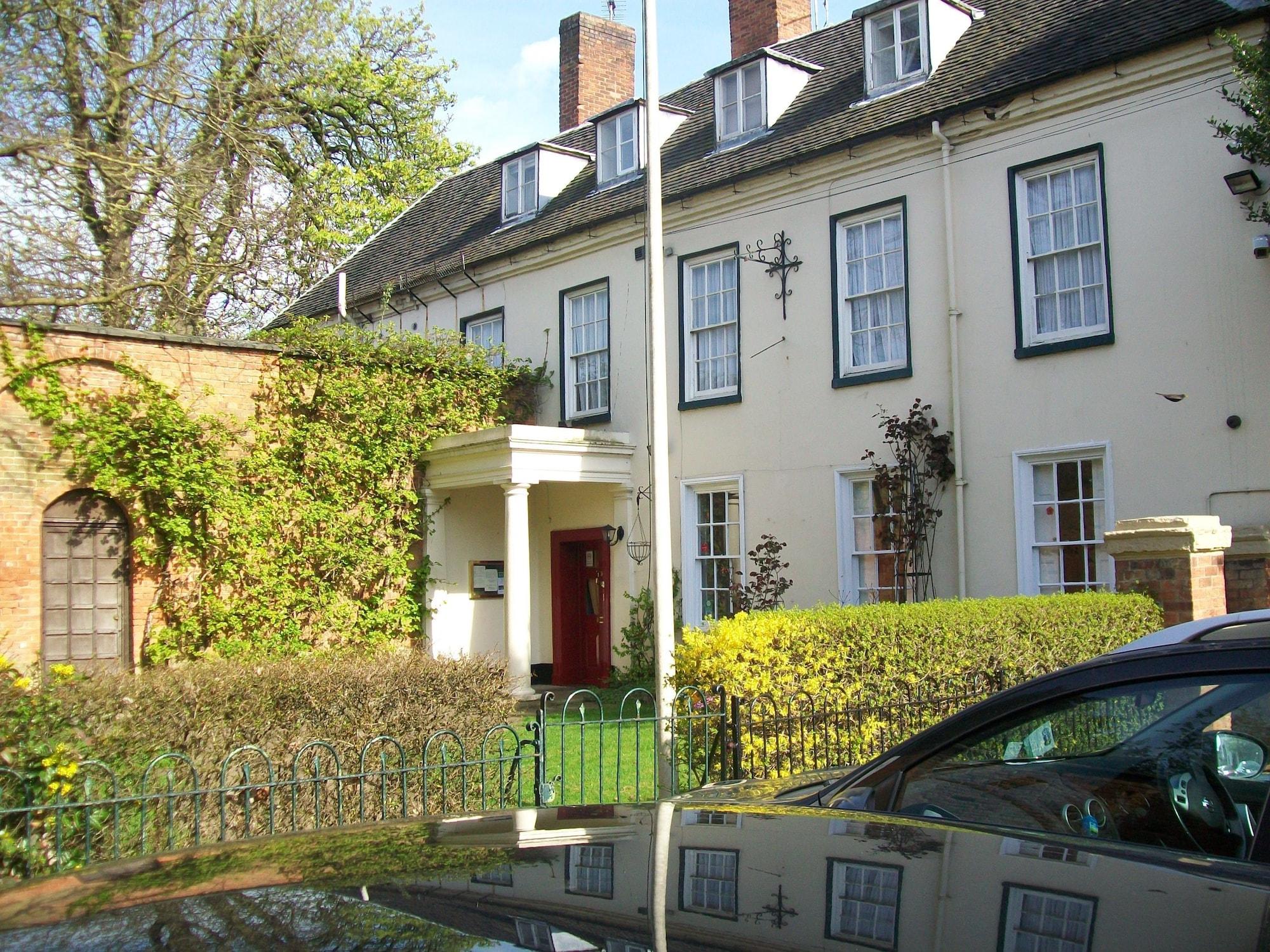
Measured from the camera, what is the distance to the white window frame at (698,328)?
15453 millimetres

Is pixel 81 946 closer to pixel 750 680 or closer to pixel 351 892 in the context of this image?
pixel 351 892

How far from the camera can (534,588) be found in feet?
59.8

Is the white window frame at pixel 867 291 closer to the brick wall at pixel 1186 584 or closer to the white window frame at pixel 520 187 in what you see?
the brick wall at pixel 1186 584

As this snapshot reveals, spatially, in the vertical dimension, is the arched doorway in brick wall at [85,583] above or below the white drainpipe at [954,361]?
below

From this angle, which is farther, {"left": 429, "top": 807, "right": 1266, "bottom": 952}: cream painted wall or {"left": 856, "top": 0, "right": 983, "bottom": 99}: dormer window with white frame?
{"left": 856, "top": 0, "right": 983, "bottom": 99}: dormer window with white frame

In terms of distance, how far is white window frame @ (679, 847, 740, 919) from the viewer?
2.13 m

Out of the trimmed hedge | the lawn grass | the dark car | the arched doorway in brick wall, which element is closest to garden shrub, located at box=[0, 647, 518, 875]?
the lawn grass

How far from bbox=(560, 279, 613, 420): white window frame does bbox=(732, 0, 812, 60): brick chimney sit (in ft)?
17.4

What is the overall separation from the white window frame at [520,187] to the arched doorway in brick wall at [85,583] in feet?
30.1

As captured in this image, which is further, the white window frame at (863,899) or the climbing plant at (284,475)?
the climbing plant at (284,475)

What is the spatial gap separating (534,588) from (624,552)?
2.34 m

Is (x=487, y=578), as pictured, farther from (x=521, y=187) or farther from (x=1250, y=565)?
(x=1250, y=565)

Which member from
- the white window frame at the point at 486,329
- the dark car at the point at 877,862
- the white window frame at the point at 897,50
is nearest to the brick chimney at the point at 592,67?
the white window frame at the point at 486,329

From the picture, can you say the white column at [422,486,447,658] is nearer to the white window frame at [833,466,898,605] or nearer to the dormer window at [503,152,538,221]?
the dormer window at [503,152,538,221]
